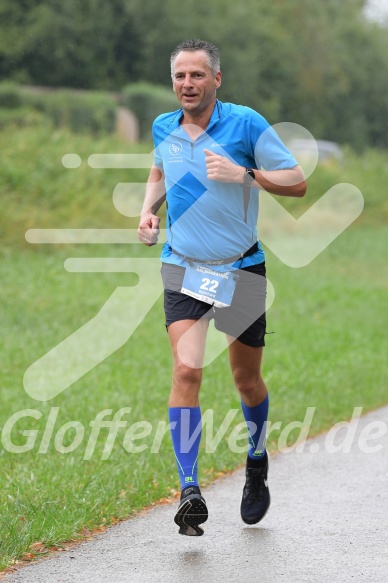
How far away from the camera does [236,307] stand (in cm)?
555

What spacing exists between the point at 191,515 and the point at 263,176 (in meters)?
1.54

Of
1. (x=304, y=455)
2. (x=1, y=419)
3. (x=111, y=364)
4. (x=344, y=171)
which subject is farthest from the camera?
(x=344, y=171)

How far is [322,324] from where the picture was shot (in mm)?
14812

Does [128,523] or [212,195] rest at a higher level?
[212,195]

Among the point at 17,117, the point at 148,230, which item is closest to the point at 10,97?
the point at 17,117

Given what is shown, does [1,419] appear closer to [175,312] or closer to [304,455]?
[304,455]

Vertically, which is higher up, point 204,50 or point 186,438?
point 204,50

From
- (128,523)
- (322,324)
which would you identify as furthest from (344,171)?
(128,523)

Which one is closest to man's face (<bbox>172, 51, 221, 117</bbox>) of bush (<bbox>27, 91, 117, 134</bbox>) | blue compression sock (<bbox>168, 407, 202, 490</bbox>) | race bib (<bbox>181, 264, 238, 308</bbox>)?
race bib (<bbox>181, 264, 238, 308</bbox>)

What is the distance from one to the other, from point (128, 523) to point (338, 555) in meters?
1.19

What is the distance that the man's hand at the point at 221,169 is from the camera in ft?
17.1

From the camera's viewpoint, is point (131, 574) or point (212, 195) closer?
point (131, 574)

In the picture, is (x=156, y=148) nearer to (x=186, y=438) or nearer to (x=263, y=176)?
(x=263, y=176)

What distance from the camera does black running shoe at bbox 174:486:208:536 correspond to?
16.6ft
